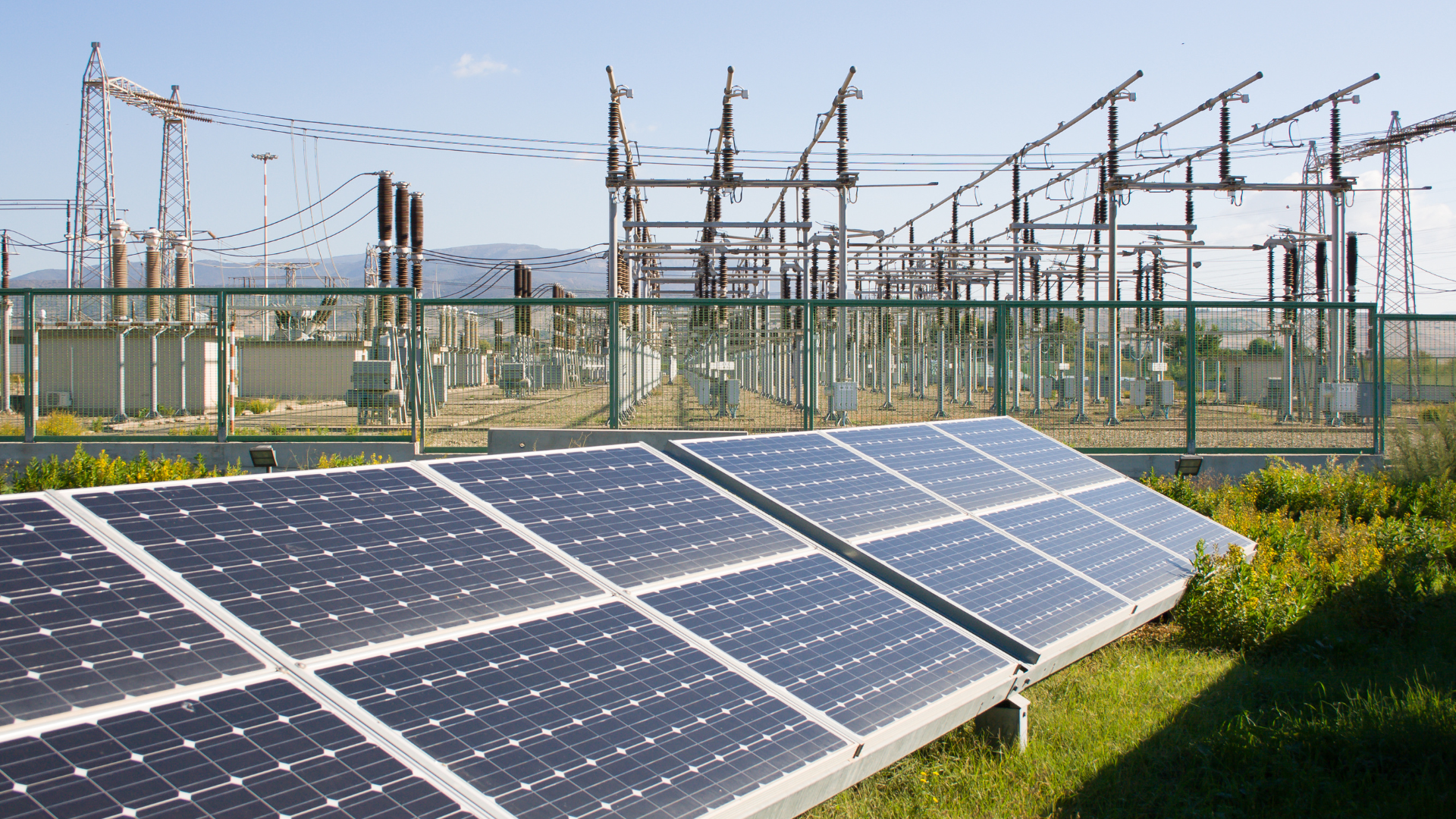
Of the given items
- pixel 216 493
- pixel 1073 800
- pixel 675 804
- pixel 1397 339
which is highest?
pixel 1397 339

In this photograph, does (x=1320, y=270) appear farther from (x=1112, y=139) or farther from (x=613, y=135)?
(x=613, y=135)

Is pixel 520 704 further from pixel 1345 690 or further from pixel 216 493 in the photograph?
pixel 1345 690

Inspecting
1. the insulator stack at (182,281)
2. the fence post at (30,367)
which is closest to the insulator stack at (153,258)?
the insulator stack at (182,281)

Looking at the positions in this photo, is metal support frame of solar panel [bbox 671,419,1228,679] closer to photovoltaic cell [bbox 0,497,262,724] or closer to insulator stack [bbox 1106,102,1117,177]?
photovoltaic cell [bbox 0,497,262,724]

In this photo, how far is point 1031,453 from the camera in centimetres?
766

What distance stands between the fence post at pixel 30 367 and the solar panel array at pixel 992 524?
1157 centimetres

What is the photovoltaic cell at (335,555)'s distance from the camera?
9.66ft

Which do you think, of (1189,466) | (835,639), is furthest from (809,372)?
(835,639)

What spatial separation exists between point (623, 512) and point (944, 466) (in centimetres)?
297

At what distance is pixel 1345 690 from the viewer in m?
4.91

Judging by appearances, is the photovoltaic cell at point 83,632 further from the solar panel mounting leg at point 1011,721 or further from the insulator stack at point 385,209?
the insulator stack at point 385,209

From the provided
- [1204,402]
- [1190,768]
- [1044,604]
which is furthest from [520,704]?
[1204,402]

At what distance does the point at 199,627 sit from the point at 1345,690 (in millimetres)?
5233

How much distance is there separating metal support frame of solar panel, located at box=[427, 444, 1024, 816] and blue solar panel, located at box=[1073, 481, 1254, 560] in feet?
10.0
